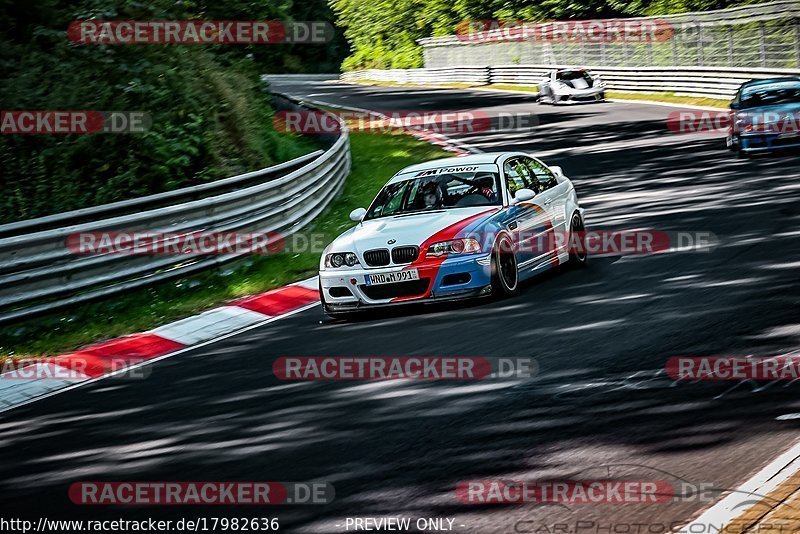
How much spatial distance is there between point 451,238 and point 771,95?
12404 mm

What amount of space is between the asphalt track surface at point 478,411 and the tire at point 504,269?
146 millimetres

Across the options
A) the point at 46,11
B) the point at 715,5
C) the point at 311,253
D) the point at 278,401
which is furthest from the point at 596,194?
the point at 715,5

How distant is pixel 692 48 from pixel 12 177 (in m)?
29.1

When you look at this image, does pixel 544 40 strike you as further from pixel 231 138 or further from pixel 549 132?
pixel 231 138

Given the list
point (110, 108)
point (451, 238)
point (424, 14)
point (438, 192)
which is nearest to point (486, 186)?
point (438, 192)

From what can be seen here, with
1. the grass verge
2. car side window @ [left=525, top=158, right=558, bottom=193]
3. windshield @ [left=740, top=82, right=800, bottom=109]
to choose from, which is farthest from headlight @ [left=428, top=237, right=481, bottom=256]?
windshield @ [left=740, top=82, right=800, bottom=109]

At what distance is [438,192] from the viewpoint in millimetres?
11562

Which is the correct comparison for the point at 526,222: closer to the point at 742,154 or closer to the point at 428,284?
the point at 428,284

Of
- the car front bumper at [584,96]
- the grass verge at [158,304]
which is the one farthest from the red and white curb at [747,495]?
the car front bumper at [584,96]

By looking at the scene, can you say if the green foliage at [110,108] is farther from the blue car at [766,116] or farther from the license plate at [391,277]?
the blue car at [766,116]

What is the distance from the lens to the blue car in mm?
19844

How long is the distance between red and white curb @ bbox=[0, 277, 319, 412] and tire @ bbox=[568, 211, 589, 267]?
9.44 feet

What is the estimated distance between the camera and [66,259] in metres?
12.1

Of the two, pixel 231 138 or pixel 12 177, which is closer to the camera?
pixel 12 177
